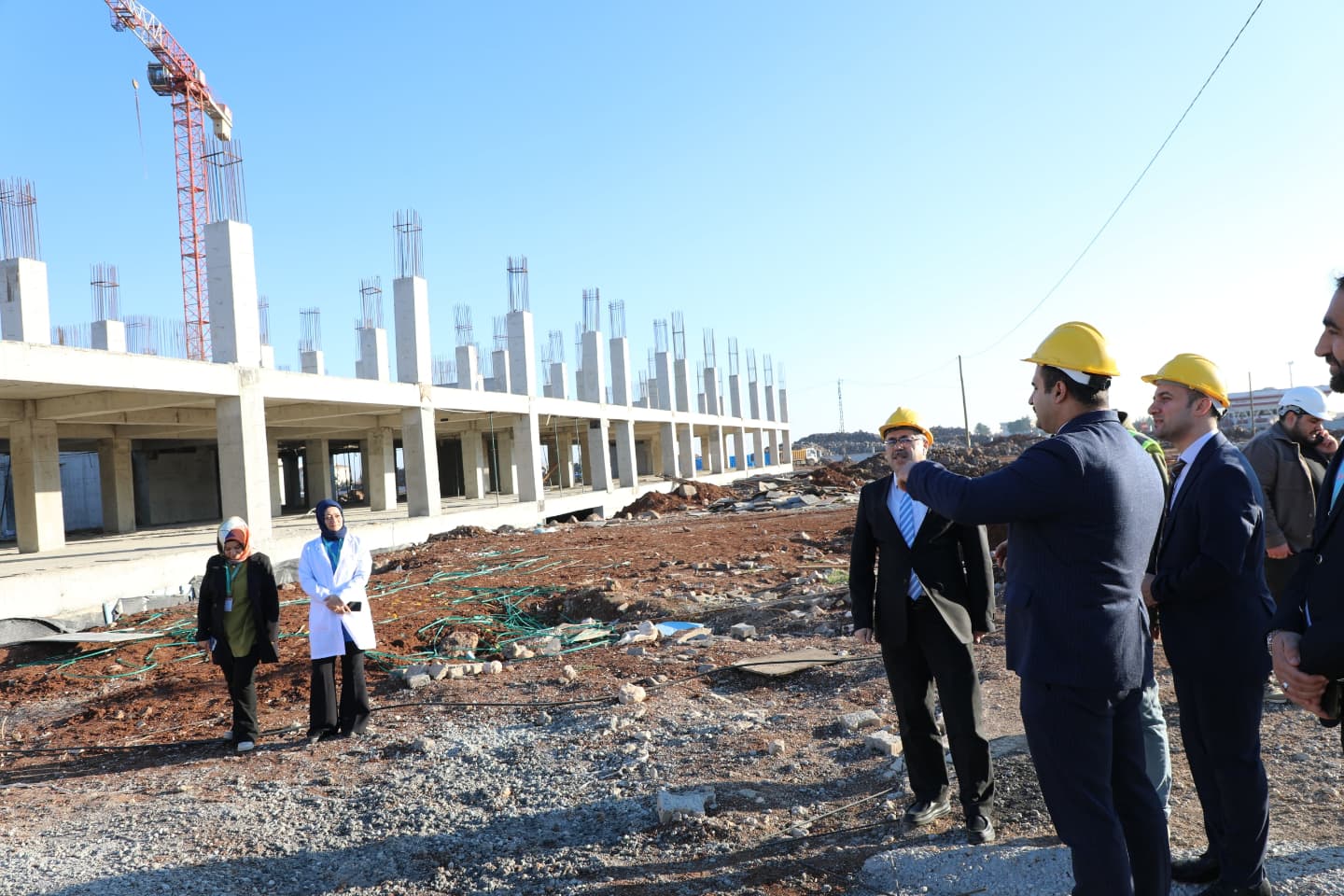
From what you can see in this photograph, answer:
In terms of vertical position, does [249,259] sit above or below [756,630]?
above

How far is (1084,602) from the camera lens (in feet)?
8.21

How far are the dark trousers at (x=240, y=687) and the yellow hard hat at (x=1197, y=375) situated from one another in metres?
5.49

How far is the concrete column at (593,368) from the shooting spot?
32.4m

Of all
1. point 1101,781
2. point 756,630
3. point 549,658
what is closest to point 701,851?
point 1101,781

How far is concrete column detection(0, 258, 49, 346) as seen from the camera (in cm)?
1664

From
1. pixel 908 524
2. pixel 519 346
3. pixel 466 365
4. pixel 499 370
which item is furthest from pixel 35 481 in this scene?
pixel 499 370

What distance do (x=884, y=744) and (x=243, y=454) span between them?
13.8 meters

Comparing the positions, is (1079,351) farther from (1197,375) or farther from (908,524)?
(908,524)

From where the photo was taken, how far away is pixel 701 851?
148 inches

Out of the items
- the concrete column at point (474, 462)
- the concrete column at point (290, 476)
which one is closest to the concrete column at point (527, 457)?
the concrete column at point (474, 462)

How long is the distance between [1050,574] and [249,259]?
16.8 meters

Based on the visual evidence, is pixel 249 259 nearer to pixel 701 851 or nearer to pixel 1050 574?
pixel 701 851

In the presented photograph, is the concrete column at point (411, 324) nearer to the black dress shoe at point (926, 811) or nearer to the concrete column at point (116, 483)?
the concrete column at point (116, 483)

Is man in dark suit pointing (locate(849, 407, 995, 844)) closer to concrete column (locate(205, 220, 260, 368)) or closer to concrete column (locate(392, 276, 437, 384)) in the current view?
concrete column (locate(205, 220, 260, 368))
